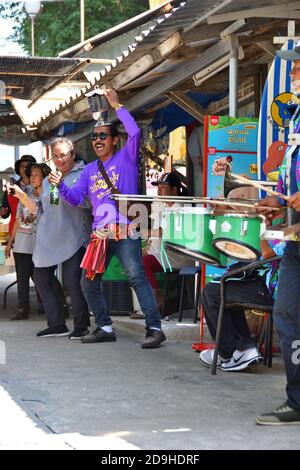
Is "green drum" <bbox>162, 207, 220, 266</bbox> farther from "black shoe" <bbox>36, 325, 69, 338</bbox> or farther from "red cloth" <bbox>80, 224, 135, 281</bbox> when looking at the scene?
"black shoe" <bbox>36, 325, 69, 338</bbox>

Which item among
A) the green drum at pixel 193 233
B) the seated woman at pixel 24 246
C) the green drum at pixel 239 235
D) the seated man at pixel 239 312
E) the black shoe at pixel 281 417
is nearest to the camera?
the black shoe at pixel 281 417

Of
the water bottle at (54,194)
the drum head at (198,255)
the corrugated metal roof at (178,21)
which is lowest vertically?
the drum head at (198,255)

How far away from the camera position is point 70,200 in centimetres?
863

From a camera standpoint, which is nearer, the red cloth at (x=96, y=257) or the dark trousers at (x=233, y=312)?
the dark trousers at (x=233, y=312)

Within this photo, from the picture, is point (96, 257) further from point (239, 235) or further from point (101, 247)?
point (239, 235)

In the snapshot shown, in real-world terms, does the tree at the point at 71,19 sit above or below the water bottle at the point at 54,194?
above

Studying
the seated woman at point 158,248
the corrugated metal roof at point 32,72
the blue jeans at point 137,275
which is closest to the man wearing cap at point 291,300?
the blue jeans at point 137,275

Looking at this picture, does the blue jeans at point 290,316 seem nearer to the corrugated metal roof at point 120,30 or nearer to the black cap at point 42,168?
the black cap at point 42,168

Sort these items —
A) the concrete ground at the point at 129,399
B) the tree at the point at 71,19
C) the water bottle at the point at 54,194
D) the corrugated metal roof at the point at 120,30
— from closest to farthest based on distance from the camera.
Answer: the concrete ground at the point at 129,399, the water bottle at the point at 54,194, the corrugated metal roof at the point at 120,30, the tree at the point at 71,19

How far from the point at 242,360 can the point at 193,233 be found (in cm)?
110

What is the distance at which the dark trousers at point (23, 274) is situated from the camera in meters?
10.8

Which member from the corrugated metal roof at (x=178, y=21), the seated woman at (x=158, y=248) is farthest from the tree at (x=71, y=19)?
the corrugated metal roof at (x=178, y=21)

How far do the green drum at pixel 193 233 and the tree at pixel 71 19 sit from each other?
23.2 meters

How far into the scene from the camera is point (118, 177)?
8.34 m
